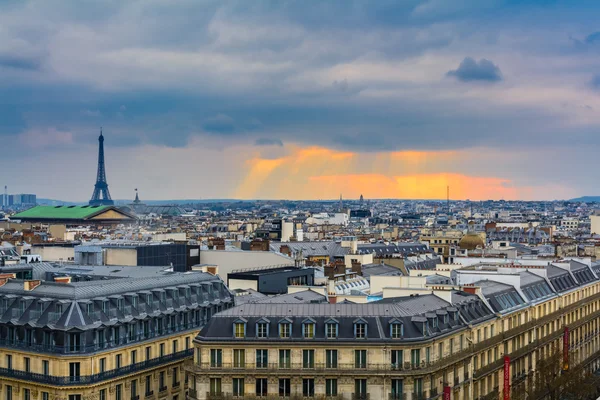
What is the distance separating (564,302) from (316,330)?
45.5 meters

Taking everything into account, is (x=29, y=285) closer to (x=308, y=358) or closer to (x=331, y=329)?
(x=308, y=358)

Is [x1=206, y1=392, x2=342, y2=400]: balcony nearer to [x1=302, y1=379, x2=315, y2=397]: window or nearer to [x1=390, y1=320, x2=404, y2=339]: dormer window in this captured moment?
[x1=302, y1=379, x2=315, y2=397]: window

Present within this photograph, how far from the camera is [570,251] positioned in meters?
168

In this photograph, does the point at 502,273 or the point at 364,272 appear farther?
the point at 364,272

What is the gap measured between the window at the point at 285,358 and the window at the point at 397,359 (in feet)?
23.2

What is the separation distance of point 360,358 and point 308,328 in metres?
4.17

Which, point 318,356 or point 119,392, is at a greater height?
point 318,356

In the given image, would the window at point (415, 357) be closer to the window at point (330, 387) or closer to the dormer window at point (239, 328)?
the window at point (330, 387)

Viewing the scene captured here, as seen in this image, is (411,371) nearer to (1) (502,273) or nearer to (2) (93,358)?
(2) (93,358)

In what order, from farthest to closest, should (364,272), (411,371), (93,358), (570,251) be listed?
(570,251) → (364,272) → (93,358) → (411,371)

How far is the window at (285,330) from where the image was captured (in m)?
63.8

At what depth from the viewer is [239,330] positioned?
63.8 meters

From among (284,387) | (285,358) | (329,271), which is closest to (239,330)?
(285,358)

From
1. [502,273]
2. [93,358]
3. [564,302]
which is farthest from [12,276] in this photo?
[564,302]
